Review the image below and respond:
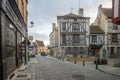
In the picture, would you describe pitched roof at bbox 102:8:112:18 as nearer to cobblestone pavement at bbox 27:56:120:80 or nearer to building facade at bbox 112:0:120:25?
building facade at bbox 112:0:120:25

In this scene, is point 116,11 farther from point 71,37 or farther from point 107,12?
point 107,12

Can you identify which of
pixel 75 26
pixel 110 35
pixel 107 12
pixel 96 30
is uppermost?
pixel 107 12

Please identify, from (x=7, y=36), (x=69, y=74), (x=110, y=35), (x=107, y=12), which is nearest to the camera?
(x=7, y=36)

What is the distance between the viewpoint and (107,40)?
4506 cm

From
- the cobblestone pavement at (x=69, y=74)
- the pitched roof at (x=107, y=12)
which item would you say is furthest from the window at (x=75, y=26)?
the cobblestone pavement at (x=69, y=74)

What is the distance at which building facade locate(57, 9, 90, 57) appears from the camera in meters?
45.3

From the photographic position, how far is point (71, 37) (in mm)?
45531

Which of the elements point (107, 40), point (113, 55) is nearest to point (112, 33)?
point (107, 40)

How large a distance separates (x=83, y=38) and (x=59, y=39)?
17.1 ft

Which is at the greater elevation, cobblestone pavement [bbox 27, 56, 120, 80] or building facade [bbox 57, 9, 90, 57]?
building facade [bbox 57, 9, 90, 57]

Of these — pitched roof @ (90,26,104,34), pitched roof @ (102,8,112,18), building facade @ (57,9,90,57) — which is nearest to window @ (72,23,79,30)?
building facade @ (57,9,90,57)

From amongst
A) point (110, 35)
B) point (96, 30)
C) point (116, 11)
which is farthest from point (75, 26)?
point (116, 11)

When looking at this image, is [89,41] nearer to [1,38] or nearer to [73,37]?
[73,37]

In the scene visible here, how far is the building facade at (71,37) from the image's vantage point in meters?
45.3
